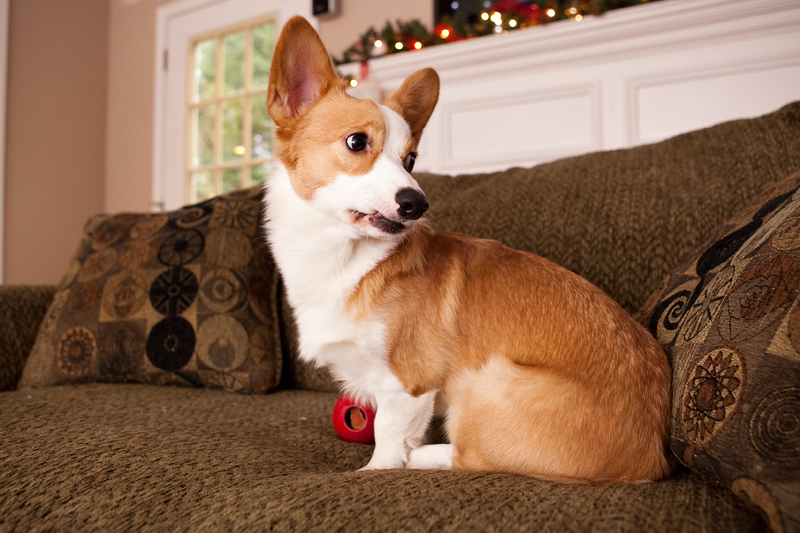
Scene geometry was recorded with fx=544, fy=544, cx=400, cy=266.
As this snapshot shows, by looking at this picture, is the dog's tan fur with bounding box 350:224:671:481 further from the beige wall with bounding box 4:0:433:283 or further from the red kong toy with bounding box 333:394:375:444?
the beige wall with bounding box 4:0:433:283

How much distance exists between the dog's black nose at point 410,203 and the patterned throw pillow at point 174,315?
0.80 m

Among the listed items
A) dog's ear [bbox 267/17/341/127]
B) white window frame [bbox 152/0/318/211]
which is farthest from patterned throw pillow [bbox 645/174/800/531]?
white window frame [bbox 152/0/318/211]

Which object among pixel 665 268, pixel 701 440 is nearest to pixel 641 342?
pixel 701 440

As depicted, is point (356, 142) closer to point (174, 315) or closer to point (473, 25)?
point (174, 315)

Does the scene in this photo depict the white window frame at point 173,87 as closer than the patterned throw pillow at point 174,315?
No

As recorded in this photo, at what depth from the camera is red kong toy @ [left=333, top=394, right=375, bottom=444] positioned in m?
1.18

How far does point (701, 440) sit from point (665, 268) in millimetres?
643

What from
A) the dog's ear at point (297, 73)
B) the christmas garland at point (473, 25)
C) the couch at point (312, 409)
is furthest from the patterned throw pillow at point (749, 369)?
the christmas garland at point (473, 25)

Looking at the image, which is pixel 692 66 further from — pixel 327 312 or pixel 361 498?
pixel 361 498

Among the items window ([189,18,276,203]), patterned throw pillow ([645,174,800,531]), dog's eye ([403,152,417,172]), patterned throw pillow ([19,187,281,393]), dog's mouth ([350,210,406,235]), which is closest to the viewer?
patterned throw pillow ([645,174,800,531])

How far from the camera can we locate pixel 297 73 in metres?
1.15

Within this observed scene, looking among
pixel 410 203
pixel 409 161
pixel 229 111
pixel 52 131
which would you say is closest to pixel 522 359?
pixel 410 203

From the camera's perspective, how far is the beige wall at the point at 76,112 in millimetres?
4258

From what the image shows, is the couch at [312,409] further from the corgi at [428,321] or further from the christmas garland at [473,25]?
the christmas garland at [473,25]
